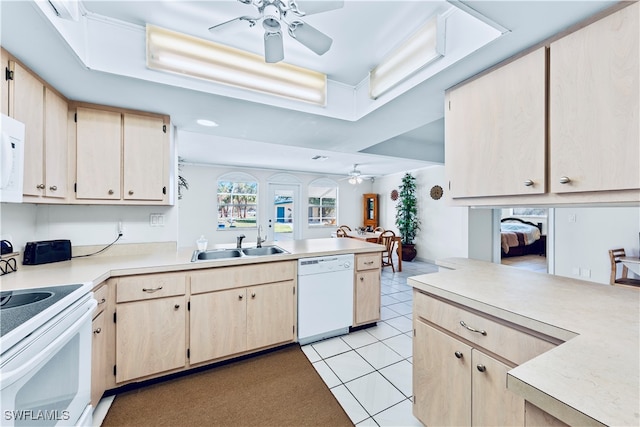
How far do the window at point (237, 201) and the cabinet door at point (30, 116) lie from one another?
4.60 meters

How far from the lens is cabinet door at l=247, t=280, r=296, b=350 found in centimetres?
214

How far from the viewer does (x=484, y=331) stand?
1.09 m

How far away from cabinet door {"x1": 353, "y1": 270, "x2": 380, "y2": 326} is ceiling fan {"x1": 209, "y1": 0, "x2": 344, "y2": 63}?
2077mm

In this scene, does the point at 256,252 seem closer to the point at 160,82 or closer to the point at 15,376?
the point at 160,82

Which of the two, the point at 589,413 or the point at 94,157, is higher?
the point at 94,157

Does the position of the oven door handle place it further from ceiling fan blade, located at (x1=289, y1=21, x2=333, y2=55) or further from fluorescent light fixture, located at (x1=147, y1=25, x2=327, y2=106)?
ceiling fan blade, located at (x1=289, y1=21, x2=333, y2=55)

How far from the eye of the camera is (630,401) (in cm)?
56

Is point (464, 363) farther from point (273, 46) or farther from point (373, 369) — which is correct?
point (273, 46)

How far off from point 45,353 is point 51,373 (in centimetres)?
19

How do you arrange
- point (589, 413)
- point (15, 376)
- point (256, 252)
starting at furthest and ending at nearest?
point (256, 252) → point (15, 376) → point (589, 413)

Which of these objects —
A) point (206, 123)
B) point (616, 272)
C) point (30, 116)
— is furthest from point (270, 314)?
point (616, 272)

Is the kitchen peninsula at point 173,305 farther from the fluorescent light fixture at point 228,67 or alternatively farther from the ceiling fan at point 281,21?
the ceiling fan at point 281,21

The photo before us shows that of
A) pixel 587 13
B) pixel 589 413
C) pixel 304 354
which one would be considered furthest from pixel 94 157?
pixel 587 13

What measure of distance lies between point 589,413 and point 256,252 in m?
2.43
